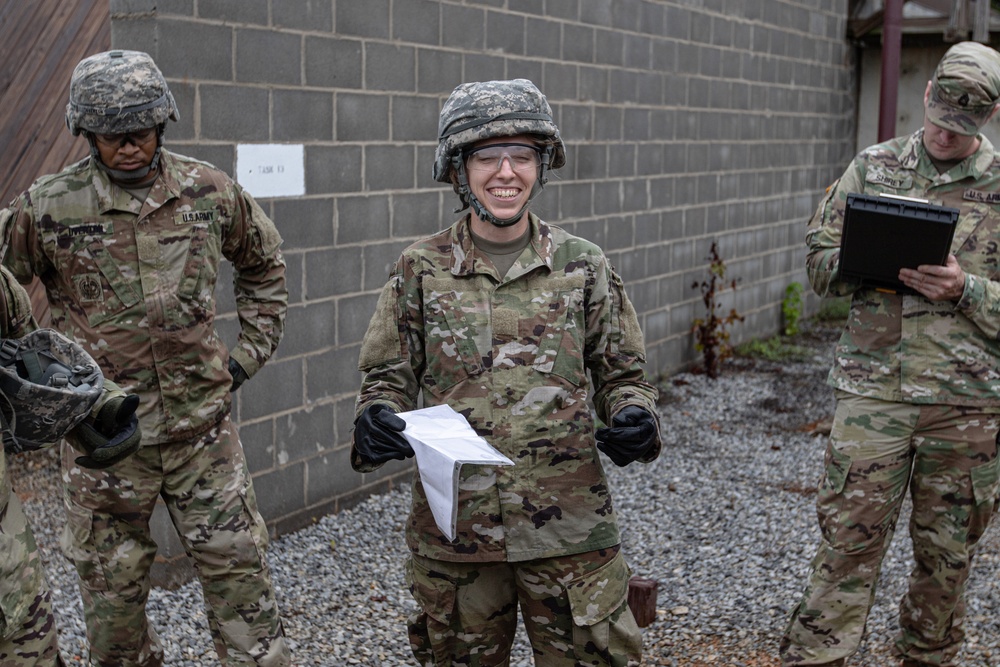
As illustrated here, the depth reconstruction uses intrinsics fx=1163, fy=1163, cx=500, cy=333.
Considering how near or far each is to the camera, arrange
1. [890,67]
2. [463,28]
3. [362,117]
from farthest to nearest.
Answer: [890,67] < [463,28] < [362,117]

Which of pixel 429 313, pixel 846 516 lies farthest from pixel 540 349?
pixel 846 516

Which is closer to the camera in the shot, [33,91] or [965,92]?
[965,92]

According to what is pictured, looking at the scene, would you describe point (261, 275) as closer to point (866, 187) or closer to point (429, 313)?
point (429, 313)

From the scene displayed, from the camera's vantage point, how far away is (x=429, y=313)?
2887mm

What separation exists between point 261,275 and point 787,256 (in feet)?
25.7

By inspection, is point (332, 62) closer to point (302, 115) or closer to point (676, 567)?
point (302, 115)

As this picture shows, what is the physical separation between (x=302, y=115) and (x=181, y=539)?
242cm

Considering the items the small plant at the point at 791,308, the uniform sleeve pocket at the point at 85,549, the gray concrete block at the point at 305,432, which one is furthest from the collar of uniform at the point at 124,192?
the small plant at the point at 791,308

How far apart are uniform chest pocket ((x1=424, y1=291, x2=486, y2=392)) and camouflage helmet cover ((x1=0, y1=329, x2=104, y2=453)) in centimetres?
81

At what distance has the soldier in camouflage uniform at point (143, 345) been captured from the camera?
3.48 m

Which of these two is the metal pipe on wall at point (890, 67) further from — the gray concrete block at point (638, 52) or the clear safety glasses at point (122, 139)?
the clear safety glasses at point (122, 139)

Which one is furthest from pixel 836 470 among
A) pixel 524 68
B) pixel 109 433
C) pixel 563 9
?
pixel 563 9

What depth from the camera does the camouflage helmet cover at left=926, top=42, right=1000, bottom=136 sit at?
3.52 m

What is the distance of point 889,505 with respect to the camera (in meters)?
3.69
